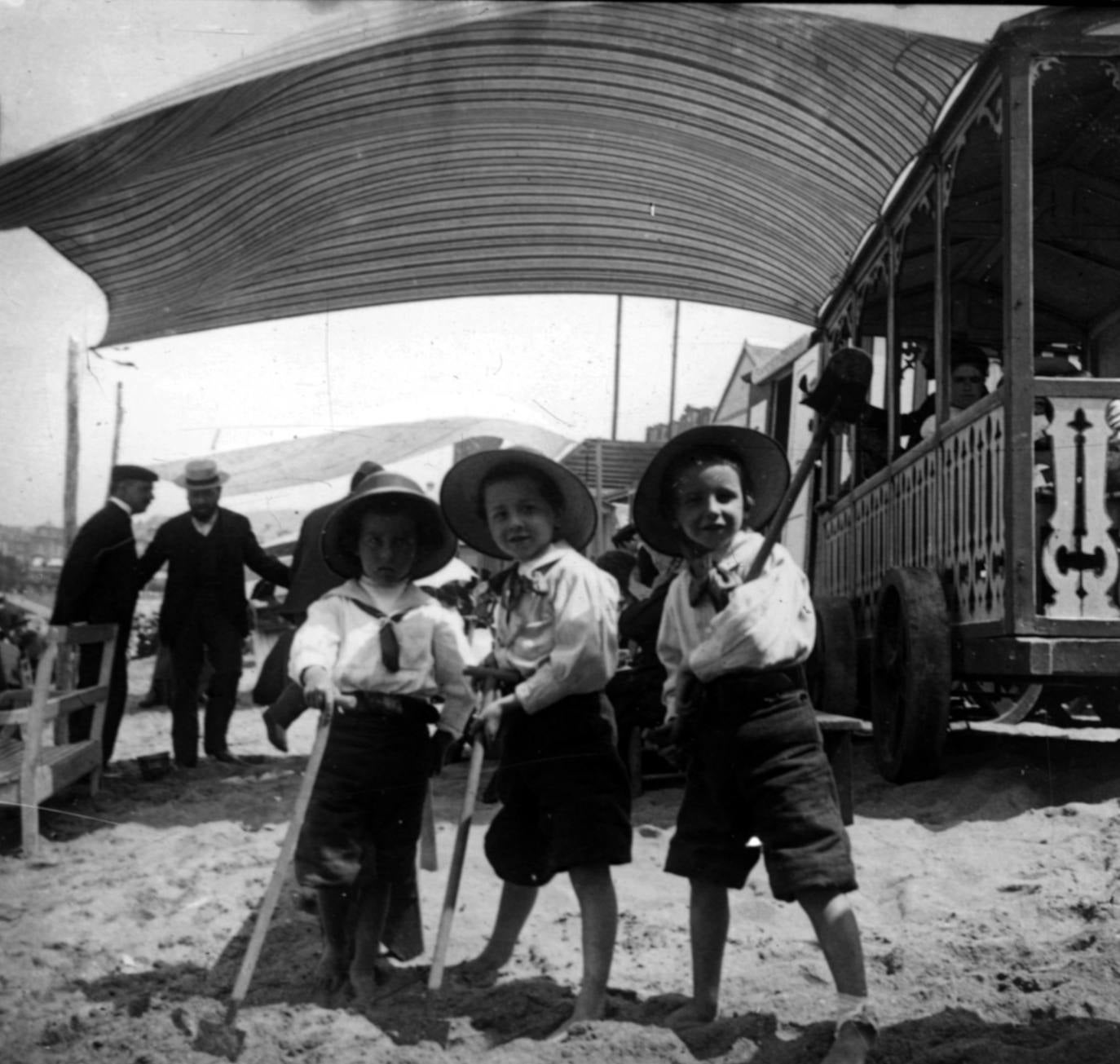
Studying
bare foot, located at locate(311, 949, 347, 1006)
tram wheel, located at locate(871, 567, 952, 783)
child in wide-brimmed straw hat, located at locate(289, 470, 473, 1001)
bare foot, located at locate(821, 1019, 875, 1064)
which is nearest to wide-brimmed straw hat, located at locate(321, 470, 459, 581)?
child in wide-brimmed straw hat, located at locate(289, 470, 473, 1001)

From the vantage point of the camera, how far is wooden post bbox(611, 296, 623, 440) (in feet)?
10.7

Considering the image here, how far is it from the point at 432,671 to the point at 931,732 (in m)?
1.94

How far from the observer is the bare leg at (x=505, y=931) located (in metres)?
2.91

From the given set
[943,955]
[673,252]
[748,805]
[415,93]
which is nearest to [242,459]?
[415,93]

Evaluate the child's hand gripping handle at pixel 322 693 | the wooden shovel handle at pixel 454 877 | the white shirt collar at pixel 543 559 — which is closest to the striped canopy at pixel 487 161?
the white shirt collar at pixel 543 559

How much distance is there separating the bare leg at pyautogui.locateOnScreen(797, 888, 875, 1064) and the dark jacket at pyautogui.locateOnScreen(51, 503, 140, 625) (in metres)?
2.28

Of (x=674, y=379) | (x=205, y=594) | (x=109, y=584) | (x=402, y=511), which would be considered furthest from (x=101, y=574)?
(x=674, y=379)

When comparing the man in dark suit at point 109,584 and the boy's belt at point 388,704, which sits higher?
the man in dark suit at point 109,584

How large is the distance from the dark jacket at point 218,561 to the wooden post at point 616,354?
1234mm

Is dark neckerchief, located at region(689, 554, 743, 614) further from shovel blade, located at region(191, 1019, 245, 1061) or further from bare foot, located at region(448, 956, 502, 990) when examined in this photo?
shovel blade, located at region(191, 1019, 245, 1061)

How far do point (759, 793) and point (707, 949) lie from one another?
1.32ft

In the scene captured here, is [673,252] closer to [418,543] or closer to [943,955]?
[418,543]

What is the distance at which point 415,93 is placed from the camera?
10.3ft

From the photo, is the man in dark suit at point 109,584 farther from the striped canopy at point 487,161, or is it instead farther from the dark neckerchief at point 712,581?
the dark neckerchief at point 712,581
